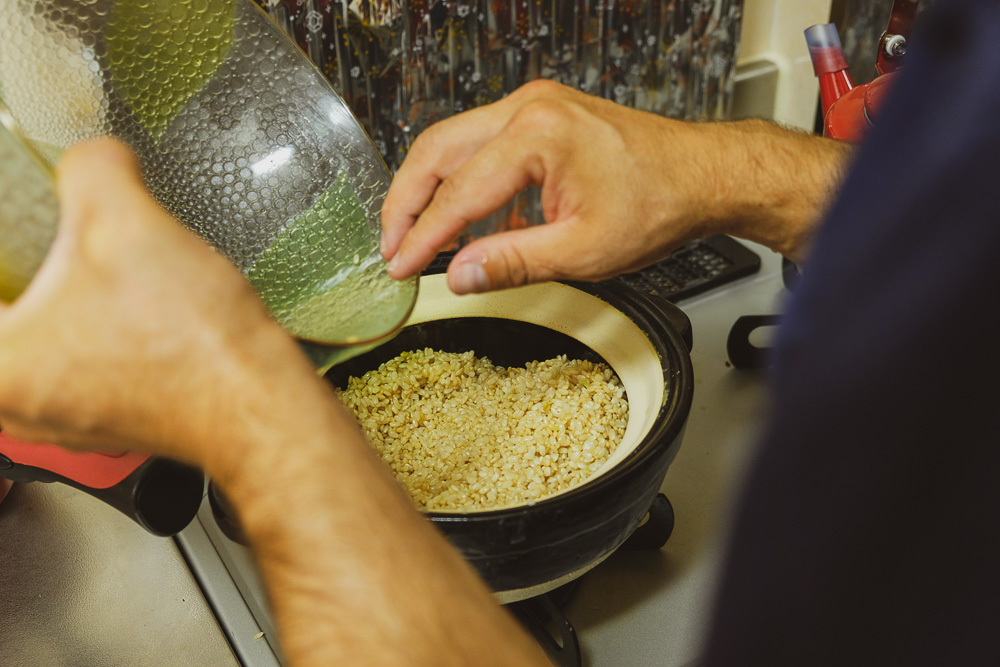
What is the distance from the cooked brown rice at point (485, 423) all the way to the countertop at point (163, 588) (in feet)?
0.44

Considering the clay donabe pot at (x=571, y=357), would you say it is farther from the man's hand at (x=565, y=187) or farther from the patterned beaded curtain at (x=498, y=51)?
the patterned beaded curtain at (x=498, y=51)

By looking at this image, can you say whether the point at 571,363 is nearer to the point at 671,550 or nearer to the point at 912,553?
the point at 671,550

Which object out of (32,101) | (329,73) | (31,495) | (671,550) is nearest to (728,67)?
(329,73)

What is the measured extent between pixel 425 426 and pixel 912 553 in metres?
0.55

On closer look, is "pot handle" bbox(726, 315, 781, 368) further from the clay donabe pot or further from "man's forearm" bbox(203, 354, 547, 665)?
"man's forearm" bbox(203, 354, 547, 665)

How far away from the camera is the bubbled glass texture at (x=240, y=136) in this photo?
63cm

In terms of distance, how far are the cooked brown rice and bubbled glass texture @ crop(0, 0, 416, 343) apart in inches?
5.0

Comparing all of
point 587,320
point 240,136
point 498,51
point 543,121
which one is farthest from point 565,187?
point 498,51

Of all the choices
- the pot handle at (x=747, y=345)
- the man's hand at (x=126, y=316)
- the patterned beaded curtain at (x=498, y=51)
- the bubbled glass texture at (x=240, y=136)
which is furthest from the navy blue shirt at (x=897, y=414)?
the patterned beaded curtain at (x=498, y=51)

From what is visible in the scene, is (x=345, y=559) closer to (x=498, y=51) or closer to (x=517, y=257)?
(x=517, y=257)

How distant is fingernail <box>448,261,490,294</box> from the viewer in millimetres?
640

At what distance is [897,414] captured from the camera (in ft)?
0.83

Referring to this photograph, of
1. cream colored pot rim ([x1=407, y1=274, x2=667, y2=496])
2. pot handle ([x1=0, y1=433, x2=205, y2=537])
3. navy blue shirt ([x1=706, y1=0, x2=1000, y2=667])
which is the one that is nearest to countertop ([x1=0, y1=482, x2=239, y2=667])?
pot handle ([x1=0, y1=433, x2=205, y2=537])

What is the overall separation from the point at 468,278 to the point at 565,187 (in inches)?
4.3
